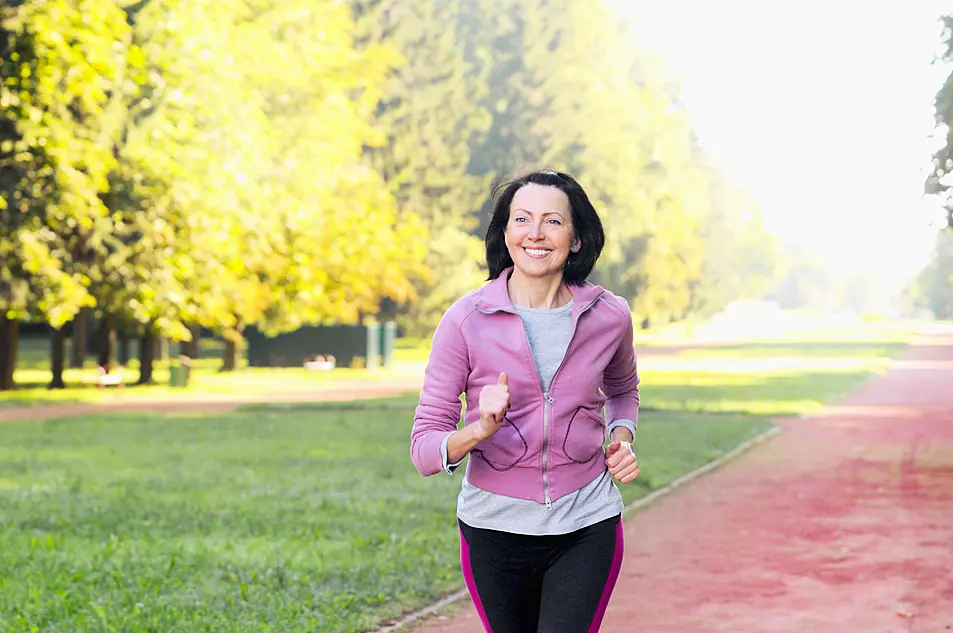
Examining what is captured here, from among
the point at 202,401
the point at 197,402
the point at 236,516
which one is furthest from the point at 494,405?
the point at 202,401

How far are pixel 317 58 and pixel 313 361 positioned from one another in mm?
10349

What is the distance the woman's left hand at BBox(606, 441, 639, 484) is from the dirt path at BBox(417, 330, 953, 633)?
465 cm

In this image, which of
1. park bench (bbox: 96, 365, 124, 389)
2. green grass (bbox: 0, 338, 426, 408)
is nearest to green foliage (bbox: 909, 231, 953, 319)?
green grass (bbox: 0, 338, 426, 408)

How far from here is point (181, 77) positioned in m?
32.2

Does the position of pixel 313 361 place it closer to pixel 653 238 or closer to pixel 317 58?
pixel 317 58

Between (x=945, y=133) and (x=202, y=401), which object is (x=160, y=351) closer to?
(x=202, y=401)

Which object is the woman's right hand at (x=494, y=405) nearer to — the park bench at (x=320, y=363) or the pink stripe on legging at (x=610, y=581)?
the pink stripe on legging at (x=610, y=581)

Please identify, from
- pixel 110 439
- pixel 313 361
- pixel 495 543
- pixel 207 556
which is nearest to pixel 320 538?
pixel 207 556

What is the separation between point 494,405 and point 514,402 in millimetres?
237

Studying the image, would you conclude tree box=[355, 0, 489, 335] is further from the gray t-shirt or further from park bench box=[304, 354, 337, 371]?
the gray t-shirt

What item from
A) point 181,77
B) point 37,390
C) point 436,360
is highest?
point 181,77

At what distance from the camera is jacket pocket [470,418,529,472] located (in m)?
4.31

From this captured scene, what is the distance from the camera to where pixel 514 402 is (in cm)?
429

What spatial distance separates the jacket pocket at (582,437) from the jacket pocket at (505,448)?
0.12 metres
